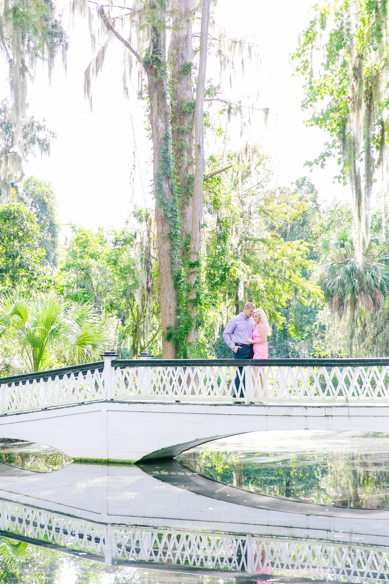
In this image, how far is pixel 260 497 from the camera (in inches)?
320

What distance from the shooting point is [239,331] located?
416 inches

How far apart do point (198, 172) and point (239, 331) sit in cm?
527

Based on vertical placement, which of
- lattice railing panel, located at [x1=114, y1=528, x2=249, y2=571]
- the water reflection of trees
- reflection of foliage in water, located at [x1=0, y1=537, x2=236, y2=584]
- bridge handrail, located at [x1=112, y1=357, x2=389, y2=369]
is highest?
bridge handrail, located at [x1=112, y1=357, x2=389, y2=369]

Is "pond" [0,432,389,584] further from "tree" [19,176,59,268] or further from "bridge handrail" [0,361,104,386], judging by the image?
"tree" [19,176,59,268]

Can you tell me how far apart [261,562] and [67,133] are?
26278mm

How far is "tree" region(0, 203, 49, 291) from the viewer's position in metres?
18.1

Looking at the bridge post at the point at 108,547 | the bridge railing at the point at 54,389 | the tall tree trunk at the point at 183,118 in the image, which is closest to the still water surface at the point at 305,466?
the bridge railing at the point at 54,389

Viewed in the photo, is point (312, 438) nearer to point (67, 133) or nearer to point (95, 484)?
point (95, 484)

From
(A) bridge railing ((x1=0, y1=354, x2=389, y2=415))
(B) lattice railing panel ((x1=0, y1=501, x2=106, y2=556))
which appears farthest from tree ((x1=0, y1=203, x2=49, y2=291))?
(B) lattice railing panel ((x1=0, y1=501, x2=106, y2=556))

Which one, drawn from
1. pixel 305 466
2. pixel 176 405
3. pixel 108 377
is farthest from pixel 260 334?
pixel 108 377

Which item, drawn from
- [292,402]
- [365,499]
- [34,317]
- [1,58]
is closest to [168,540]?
[365,499]

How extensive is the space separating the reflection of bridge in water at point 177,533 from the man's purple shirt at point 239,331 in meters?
2.85

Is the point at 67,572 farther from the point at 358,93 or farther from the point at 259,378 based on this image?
the point at 358,93

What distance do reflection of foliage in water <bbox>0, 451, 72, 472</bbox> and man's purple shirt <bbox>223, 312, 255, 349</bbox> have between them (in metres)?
3.67
